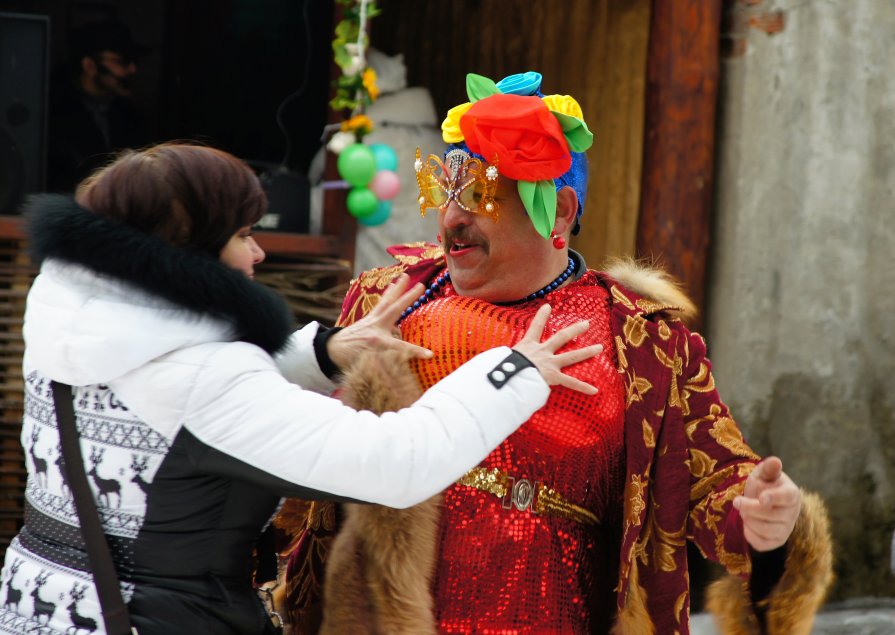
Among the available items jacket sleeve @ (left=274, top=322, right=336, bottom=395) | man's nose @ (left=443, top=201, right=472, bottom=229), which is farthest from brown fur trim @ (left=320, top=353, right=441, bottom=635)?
man's nose @ (left=443, top=201, right=472, bottom=229)

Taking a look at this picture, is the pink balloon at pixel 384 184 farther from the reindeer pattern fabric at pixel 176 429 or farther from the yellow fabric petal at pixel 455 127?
the reindeer pattern fabric at pixel 176 429

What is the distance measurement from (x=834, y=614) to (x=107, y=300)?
394cm

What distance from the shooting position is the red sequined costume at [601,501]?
2.44 m

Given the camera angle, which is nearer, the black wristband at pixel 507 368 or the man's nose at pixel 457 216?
the black wristband at pixel 507 368

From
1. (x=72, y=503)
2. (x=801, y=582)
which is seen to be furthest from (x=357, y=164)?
(x=72, y=503)

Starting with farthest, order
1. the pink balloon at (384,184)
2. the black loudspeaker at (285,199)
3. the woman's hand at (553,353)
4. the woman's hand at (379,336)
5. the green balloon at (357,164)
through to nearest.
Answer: the black loudspeaker at (285,199) → the pink balloon at (384,184) → the green balloon at (357,164) → the woman's hand at (379,336) → the woman's hand at (553,353)

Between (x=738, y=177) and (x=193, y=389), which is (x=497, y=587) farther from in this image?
(x=738, y=177)

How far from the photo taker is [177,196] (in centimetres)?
197

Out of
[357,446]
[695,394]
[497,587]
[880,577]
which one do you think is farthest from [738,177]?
[357,446]

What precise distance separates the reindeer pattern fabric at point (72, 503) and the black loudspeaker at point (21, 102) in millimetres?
2924

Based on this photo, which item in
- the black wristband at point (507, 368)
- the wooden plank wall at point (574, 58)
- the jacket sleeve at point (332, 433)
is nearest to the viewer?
the jacket sleeve at point (332, 433)

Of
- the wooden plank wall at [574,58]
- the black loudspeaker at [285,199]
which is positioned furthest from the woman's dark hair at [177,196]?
the wooden plank wall at [574,58]

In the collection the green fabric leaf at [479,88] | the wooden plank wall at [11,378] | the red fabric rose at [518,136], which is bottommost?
the wooden plank wall at [11,378]

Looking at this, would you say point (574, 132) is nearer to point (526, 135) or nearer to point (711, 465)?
point (526, 135)
